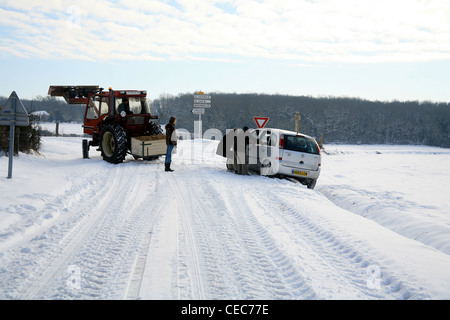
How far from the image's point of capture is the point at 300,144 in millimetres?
11375

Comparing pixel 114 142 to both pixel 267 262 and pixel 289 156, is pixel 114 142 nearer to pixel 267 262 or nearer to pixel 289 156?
pixel 289 156

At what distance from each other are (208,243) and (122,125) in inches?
401

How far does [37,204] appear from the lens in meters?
7.10

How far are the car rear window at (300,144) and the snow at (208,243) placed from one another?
1658mm

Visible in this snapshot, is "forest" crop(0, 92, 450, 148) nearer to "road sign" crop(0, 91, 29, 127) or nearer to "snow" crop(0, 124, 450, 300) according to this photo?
"road sign" crop(0, 91, 29, 127)

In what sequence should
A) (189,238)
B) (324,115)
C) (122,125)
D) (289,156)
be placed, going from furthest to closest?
(324,115)
(122,125)
(289,156)
(189,238)

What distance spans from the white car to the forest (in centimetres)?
7307

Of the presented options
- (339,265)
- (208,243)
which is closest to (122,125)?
(208,243)

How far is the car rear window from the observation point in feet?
36.8

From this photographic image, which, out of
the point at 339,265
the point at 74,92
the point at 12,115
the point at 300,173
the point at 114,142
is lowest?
the point at 339,265

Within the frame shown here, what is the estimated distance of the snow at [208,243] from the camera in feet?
12.5
